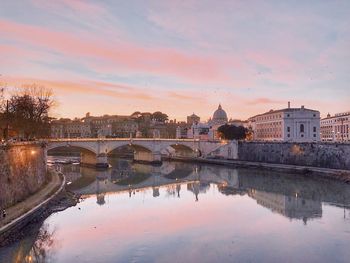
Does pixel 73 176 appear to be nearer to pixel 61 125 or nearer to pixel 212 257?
pixel 212 257

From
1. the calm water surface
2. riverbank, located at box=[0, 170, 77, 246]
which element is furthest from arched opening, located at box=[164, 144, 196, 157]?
riverbank, located at box=[0, 170, 77, 246]

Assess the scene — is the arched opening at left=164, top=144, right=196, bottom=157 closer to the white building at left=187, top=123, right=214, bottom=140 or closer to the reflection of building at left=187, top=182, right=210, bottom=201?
the white building at left=187, top=123, right=214, bottom=140

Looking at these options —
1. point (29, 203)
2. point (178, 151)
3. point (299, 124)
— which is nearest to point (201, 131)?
point (178, 151)

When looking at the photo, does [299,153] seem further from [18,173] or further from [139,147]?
[18,173]

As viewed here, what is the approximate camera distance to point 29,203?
21281 millimetres

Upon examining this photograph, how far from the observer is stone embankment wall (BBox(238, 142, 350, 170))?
40.8m

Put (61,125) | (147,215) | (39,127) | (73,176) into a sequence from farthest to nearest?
(61,125)
(73,176)
(39,127)
(147,215)

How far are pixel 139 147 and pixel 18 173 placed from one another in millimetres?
37150

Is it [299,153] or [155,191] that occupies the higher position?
[299,153]

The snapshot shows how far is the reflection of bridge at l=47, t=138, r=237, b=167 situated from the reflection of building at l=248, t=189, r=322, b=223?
23710mm

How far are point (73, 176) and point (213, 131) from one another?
194 feet

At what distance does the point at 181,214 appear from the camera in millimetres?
22906

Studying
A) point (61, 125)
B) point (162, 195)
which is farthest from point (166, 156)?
point (61, 125)

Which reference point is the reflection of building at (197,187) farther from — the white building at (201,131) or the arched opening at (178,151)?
the white building at (201,131)
